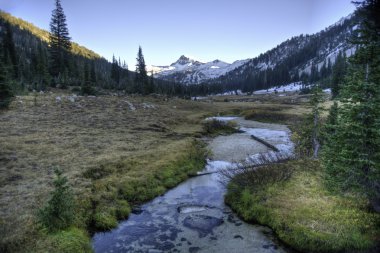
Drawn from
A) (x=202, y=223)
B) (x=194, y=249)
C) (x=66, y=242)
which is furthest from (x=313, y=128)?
(x=66, y=242)

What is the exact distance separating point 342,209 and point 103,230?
15.1 meters

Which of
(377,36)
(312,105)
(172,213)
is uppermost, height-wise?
(377,36)

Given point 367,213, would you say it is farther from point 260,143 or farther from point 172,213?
point 260,143

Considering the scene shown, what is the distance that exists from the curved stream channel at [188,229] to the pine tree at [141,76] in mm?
73942

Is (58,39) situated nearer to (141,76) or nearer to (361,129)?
(141,76)

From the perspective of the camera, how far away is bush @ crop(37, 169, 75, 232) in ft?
48.4

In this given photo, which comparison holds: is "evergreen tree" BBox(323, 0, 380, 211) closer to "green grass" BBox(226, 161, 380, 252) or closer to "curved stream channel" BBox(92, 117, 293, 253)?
"green grass" BBox(226, 161, 380, 252)

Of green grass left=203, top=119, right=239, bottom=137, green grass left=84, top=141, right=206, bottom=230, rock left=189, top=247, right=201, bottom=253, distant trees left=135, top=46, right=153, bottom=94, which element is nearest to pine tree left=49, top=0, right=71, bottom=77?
distant trees left=135, top=46, right=153, bottom=94

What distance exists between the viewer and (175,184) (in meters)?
26.0

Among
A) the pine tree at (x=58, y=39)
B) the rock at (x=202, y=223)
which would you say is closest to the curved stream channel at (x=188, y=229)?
the rock at (x=202, y=223)

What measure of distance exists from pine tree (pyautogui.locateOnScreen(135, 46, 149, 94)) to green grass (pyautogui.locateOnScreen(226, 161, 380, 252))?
255ft

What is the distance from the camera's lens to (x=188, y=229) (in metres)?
17.6

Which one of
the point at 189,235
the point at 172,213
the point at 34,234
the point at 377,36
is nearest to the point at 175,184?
the point at 172,213

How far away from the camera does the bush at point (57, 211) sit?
1477 centimetres
